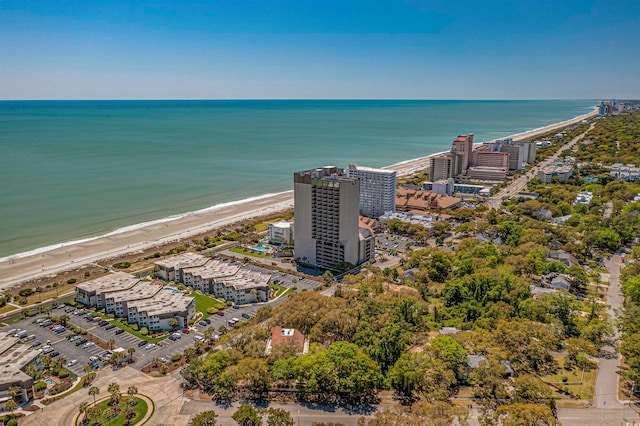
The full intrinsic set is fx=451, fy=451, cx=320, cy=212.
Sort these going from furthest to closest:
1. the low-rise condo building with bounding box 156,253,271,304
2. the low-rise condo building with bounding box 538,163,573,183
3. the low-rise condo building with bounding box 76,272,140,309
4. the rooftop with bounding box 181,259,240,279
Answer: the low-rise condo building with bounding box 538,163,573,183
the rooftop with bounding box 181,259,240,279
the low-rise condo building with bounding box 156,253,271,304
the low-rise condo building with bounding box 76,272,140,309

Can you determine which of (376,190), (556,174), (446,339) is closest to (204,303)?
(446,339)

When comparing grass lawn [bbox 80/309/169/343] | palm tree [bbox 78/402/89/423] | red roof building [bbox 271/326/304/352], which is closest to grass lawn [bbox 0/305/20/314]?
grass lawn [bbox 80/309/169/343]

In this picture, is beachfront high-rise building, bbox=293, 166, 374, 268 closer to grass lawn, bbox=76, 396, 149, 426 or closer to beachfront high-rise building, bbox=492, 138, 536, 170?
grass lawn, bbox=76, 396, 149, 426

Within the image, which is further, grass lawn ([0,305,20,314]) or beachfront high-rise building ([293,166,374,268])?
beachfront high-rise building ([293,166,374,268])

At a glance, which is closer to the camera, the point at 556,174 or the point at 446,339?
the point at 446,339

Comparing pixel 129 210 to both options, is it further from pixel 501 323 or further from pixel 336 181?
pixel 501 323

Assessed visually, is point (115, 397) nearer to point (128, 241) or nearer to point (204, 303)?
point (204, 303)
